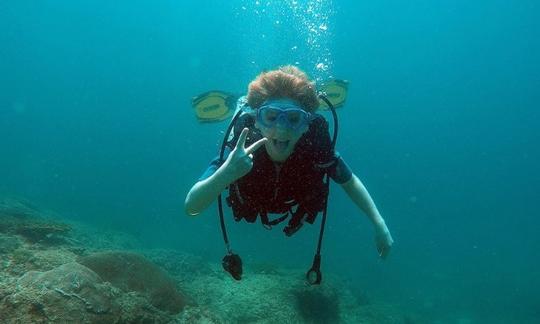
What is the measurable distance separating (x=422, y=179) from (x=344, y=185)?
112 meters

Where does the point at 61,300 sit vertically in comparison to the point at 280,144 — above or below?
below

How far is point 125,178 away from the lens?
235 ft

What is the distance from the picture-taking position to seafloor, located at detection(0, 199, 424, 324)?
4711 mm

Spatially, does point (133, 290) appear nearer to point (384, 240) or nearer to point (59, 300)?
point (59, 300)

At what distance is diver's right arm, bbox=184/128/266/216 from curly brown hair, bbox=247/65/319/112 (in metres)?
0.95

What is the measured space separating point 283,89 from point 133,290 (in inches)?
176

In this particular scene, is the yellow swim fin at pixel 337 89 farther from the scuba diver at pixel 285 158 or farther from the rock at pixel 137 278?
the rock at pixel 137 278

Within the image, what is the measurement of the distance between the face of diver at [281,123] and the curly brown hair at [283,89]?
272 mm

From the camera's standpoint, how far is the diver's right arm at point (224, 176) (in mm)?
3164

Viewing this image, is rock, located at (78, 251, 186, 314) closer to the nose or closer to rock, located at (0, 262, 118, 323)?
rock, located at (0, 262, 118, 323)

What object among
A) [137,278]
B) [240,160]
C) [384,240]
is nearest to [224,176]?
[240,160]

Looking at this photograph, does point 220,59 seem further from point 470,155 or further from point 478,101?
point 470,155

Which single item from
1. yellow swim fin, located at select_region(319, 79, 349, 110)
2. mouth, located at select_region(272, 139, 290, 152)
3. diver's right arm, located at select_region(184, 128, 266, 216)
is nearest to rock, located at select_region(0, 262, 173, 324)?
diver's right arm, located at select_region(184, 128, 266, 216)

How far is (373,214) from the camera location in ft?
14.2
